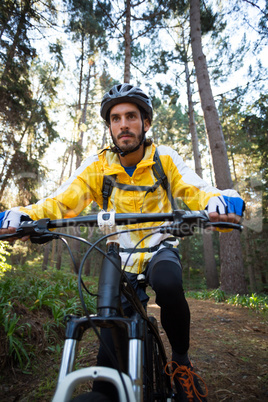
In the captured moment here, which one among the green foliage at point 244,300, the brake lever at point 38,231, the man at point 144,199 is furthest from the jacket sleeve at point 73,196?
the green foliage at point 244,300

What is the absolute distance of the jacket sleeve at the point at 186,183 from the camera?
183 cm

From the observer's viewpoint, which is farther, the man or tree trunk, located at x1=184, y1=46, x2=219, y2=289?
tree trunk, located at x1=184, y1=46, x2=219, y2=289

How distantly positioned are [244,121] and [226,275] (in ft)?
27.9

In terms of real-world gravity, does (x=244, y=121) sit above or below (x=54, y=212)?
above

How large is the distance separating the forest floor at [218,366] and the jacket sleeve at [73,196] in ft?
7.06

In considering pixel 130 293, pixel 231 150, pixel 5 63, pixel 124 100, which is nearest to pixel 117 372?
pixel 130 293

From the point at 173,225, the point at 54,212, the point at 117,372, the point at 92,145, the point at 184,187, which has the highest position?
the point at 92,145

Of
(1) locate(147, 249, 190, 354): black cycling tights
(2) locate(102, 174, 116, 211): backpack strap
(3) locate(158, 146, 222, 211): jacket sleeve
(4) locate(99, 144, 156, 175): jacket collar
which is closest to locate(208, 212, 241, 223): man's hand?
(3) locate(158, 146, 222, 211): jacket sleeve

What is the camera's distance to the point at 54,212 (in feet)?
6.29

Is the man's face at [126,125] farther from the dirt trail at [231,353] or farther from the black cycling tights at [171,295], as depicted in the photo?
the dirt trail at [231,353]

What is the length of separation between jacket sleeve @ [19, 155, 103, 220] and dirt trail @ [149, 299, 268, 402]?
240cm

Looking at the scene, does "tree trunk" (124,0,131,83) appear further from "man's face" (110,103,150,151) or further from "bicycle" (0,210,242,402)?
"bicycle" (0,210,242,402)

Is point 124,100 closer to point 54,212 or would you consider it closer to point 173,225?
point 54,212

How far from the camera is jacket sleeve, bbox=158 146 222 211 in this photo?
1.83 metres
